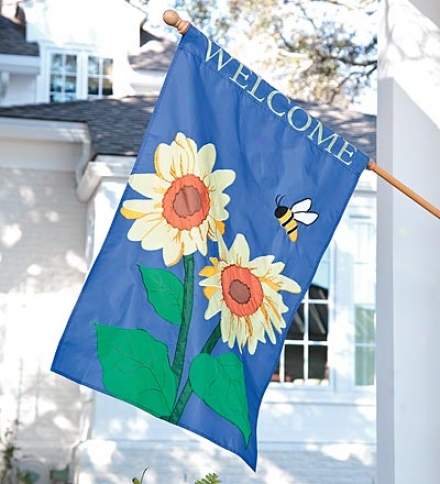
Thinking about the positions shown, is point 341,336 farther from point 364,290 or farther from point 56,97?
point 56,97

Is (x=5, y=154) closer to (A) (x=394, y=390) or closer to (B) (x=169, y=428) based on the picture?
(B) (x=169, y=428)

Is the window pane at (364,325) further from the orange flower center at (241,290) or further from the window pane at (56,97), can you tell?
the orange flower center at (241,290)

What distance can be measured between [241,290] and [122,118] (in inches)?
329

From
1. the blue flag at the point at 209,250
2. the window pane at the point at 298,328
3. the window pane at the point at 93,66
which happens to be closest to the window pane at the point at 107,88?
the window pane at the point at 93,66

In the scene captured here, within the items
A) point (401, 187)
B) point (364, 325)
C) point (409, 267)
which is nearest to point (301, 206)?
point (401, 187)

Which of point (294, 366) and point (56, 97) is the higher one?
point (56, 97)

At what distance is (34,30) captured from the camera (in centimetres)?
1413

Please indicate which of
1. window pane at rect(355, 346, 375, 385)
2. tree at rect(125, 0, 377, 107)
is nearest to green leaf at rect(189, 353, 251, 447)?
window pane at rect(355, 346, 375, 385)

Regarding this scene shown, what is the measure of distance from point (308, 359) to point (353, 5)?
21.6 feet

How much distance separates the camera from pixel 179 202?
3359mm

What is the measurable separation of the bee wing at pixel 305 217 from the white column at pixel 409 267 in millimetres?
729

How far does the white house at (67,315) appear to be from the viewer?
10.0m

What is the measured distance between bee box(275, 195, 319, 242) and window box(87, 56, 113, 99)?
35.0 feet

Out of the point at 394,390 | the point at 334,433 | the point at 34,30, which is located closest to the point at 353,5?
the point at 34,30
